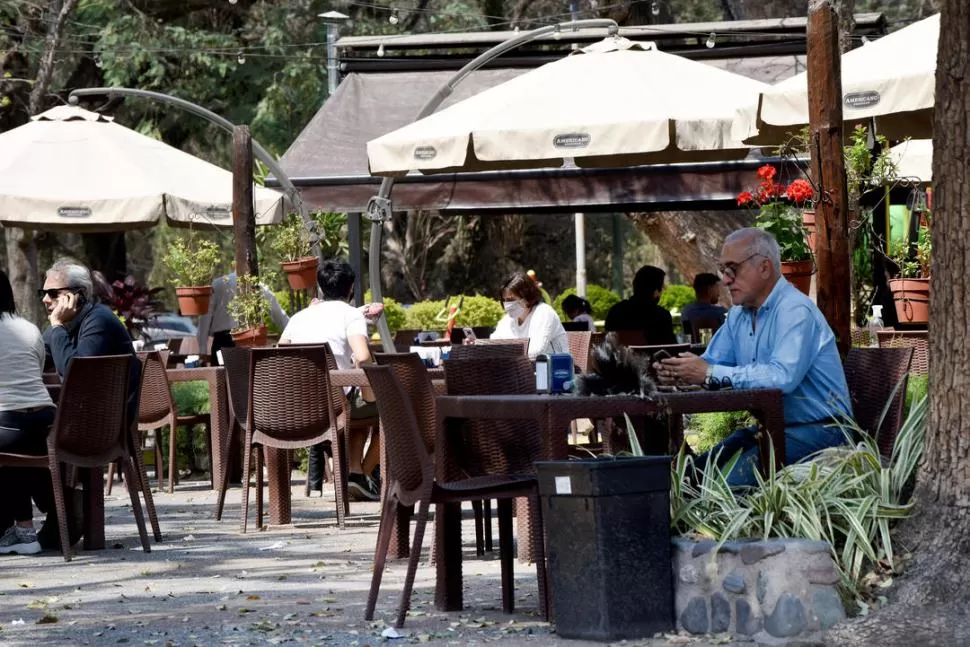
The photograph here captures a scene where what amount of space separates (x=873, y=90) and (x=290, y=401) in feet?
12.5

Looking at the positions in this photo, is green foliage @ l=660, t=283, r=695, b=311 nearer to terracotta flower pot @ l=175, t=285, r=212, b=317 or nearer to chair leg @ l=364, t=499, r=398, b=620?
terracotta flower pot @ l=175, t=285, r=212, b=317

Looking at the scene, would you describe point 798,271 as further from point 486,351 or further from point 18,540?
point 18,540

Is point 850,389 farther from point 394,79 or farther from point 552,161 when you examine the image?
point 394,79

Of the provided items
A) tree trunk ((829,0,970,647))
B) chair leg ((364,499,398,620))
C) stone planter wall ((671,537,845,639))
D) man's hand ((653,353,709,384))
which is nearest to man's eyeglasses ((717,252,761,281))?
man's hand ((653,353,709,384))

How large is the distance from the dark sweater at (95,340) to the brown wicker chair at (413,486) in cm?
330

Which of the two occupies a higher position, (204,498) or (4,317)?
(4,317)

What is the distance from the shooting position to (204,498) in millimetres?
12484

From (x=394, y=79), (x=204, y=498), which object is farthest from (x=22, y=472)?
(x=394, y=79)

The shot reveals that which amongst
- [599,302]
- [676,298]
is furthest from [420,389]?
[676,298]

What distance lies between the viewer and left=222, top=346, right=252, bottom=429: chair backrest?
10719 millimetres

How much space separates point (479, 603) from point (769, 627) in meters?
1.48

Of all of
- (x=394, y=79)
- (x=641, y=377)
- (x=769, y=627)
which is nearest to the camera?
(x=769, y=627)

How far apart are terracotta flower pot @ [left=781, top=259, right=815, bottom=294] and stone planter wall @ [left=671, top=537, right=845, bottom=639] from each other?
12.9 ft

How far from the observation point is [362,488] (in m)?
11.6
